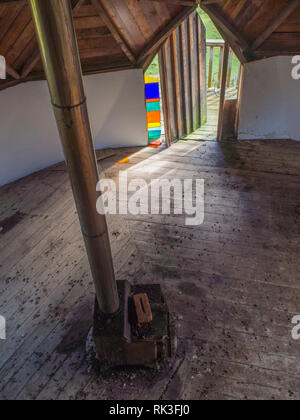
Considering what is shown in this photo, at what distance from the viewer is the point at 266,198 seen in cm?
628

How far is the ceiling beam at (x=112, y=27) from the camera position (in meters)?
5.51

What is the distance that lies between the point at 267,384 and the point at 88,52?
6.42 metres

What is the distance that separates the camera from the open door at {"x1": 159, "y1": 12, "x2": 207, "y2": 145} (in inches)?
297

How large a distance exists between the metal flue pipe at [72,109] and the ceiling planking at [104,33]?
335cm

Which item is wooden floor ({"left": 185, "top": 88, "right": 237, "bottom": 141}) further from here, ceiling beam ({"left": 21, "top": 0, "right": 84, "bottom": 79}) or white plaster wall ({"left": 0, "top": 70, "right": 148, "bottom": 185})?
ceiling beam ({"left": 21, "top": 0, "right": 84, "bottom": 79})

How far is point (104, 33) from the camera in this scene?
21.1ft

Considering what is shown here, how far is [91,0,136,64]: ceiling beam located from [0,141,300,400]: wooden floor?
7.75 feet

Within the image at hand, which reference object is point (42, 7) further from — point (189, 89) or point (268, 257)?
point (189, 89)

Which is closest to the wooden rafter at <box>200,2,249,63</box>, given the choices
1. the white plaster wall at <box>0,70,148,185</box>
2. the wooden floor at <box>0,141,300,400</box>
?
the white plaster wall at <box>0,70,148,185</box>

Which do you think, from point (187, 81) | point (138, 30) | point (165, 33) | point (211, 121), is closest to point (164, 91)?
point (187, 81)

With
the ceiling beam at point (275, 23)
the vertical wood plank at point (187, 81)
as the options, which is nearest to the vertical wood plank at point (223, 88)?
the ceiling beam at point (275, 23)

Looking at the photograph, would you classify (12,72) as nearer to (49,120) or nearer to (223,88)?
(49,120)

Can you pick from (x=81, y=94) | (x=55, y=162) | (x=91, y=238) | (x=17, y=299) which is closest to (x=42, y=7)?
(x=81, y=94)

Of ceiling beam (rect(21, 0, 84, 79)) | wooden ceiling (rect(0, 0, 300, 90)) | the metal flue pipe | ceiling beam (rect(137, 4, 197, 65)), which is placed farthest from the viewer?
ceiling beam (rect(137, 4, 197, 65))
